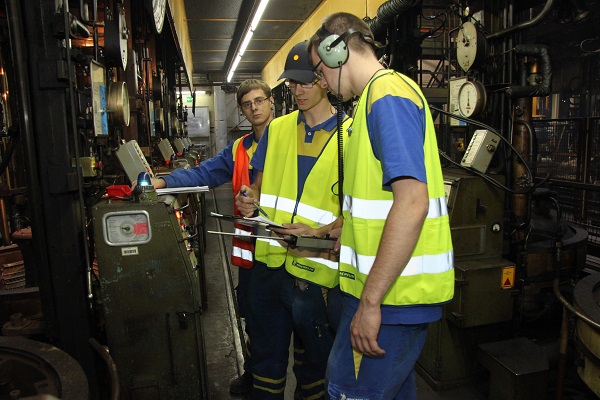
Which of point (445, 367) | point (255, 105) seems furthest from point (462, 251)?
point (255, 105)

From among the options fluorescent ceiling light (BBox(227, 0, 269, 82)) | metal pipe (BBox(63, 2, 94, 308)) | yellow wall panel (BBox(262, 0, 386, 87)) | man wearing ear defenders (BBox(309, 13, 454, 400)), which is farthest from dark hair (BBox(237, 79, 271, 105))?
fluorescent ceiling light (BBox(227, 0, 269, 82))

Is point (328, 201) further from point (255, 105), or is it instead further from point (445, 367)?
point (445, 367)

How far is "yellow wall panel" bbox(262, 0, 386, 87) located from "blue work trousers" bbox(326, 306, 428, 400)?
1.17 metres

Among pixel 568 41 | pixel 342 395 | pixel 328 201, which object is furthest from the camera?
pixel 568 41

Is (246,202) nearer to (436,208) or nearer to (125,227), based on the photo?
(125,227)

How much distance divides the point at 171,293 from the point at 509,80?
2956 millimetres

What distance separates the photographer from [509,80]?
3488mm

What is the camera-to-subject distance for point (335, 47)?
1.62 meters

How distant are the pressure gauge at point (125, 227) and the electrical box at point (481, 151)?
7.32 feet

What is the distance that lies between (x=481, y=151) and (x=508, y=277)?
907 millimetres

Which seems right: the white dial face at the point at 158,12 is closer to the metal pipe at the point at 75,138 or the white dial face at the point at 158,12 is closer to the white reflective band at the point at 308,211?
the metal pipe at the point at 75,138

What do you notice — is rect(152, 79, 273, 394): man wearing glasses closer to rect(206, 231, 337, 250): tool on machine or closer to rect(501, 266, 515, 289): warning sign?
rect(206, 231, 337, 250): tool on machine

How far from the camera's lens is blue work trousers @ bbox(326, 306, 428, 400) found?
1529 mm

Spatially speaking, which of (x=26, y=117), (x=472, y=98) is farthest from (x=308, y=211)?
(x=472, y=98)
